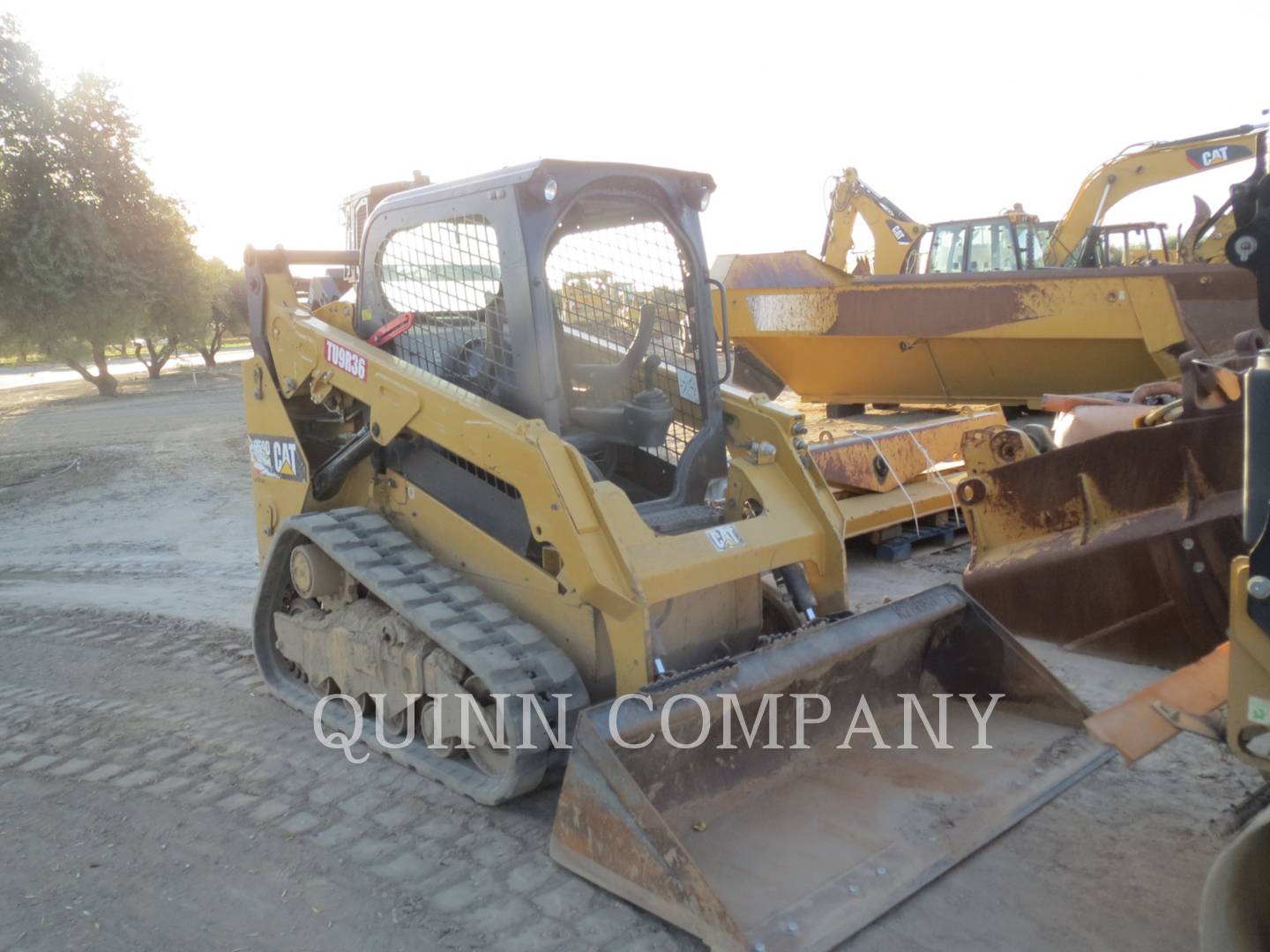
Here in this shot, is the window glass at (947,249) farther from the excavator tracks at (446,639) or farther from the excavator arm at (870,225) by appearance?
the excavator tracks at (446,639)

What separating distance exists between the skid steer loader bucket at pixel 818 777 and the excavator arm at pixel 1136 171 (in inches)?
310

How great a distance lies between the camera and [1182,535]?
167 inches

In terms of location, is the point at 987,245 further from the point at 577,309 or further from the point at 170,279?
the point at 170,279

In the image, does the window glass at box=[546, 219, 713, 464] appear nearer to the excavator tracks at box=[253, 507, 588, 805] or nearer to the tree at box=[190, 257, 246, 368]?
the excavator tracks at box=[253, 507, 588, 805]

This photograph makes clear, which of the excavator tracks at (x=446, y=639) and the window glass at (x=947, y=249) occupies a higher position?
the window glass at (x=947, y=249)

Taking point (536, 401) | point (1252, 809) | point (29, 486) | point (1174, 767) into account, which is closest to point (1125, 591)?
point (1174, 767)

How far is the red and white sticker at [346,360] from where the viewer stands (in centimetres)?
413

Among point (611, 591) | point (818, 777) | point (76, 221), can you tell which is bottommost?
point (818, 777)

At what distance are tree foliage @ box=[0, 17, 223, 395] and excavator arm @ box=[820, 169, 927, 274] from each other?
1291cm

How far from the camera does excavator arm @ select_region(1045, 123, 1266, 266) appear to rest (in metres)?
9.83

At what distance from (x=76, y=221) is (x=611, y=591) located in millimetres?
18014

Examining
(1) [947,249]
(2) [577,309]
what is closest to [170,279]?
(1) [947,249]

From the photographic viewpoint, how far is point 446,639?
3488 millimetres

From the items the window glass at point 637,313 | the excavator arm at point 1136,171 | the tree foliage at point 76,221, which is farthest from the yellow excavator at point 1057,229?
the tree foliage at point 76,221
